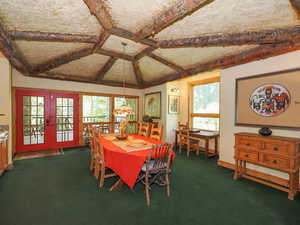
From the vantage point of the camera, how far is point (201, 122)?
532 cm

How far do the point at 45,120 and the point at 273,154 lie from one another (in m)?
6.10

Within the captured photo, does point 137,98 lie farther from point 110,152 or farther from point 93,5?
point 93,5

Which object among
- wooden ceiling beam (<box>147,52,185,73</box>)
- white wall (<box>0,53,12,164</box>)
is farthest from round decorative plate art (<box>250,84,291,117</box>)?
white wall (<box>0,53,12,164</box>)

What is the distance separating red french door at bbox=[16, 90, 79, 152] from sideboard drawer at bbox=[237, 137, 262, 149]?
516 centimetres

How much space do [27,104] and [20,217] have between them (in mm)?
3927

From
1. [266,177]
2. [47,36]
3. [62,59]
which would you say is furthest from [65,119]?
[266,177]

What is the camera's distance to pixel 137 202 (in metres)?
2.19

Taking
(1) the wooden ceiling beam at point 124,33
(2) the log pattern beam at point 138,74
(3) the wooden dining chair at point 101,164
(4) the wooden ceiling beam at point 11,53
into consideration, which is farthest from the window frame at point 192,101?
(4) the wooden ceiling beam at point 11,53

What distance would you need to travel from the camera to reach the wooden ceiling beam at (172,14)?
5.50ft

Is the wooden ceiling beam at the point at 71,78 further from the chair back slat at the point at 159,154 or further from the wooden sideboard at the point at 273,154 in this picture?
the wooden sideboard at the point at 273,154

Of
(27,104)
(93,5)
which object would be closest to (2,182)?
(27,104)

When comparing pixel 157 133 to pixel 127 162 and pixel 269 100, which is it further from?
pixel 269 100

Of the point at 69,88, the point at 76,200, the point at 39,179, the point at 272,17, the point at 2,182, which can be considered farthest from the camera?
the point at 69,88

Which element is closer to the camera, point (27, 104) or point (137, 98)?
point (27, 104)
